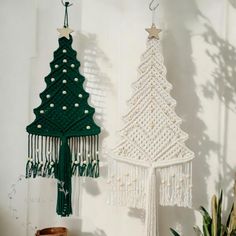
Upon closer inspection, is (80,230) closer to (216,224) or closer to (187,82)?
(216,224)

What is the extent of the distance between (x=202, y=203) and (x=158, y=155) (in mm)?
349

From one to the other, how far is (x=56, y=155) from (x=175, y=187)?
0.53m

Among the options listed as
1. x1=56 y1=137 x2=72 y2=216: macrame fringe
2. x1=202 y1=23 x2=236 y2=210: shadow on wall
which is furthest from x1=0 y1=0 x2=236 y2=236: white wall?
x1=56 y1=137 x2=72 y2=216: macrame fringe

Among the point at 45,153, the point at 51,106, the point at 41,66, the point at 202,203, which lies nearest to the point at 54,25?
the point at 41,66

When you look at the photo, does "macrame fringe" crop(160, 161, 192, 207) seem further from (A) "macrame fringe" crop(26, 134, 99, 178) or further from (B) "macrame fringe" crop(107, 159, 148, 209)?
(A) "macrame fringe" crop(26, 134, 99, 178)

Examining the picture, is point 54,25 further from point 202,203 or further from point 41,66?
point 202,203

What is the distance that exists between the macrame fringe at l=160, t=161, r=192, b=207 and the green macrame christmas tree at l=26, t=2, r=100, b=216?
30 centimetres

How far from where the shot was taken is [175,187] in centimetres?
138

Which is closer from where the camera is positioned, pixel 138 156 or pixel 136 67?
pixel 138 156

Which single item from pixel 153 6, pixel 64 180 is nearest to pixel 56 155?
pixel 64 180

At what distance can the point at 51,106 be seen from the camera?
→ 1.44 metres

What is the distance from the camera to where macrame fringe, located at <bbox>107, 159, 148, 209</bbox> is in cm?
140

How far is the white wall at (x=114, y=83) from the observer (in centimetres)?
150

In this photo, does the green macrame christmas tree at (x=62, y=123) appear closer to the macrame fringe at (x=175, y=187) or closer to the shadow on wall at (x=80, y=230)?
the shadow on wall at (x=80, y=230)
